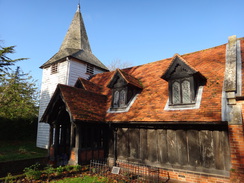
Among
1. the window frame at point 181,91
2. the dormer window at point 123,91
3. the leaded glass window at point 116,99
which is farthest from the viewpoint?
the leaded glass window at point 116,99

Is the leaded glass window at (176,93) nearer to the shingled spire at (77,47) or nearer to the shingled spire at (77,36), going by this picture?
the shingled spire at (77,47)

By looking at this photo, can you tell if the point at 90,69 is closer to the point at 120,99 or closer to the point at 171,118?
the point at 120,99

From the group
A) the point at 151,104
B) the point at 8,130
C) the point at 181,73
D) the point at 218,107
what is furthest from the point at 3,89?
the point at 218,107

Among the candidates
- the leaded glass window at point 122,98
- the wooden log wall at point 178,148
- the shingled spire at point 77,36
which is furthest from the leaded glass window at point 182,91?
the shingled spire at point 77,36

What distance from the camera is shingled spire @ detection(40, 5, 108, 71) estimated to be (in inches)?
725

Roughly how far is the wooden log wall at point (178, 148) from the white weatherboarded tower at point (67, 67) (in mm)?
10141

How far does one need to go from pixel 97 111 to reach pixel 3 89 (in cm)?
1008

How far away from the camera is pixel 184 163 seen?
7664mm

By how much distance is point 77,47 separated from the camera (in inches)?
802

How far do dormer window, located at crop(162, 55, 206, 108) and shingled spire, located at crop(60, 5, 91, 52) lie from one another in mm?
14178

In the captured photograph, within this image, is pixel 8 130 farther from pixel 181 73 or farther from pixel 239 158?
pixel 239 158

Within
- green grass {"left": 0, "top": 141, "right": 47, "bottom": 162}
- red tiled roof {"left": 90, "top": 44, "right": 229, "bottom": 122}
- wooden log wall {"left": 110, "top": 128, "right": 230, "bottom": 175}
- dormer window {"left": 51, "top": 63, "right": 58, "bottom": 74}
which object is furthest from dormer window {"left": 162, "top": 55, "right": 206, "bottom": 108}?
dormer window {"left": 51, "top": 63, "right": 58, "bottom": 74}

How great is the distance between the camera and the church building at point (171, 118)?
6867mm

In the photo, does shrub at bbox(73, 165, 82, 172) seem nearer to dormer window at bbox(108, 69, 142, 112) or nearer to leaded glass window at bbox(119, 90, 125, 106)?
dormer window at bbox(108, 69, 142, 112)
